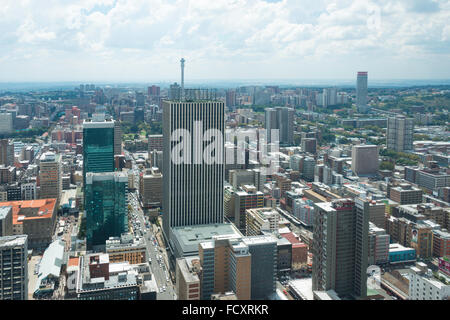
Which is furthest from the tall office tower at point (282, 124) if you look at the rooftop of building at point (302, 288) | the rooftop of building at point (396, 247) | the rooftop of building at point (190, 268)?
the rooftop of building at point (190, 268)

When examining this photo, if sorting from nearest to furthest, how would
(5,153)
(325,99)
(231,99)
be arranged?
1. (5,153)
2. (231,99)
3. (325,99)

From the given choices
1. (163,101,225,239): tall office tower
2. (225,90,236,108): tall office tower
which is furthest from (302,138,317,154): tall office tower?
(225,90,236,108): tall office tower

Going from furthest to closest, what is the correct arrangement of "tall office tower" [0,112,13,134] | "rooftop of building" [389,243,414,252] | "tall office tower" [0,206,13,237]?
"tall office tower" [0,112,13,134] → "rooftop of building" [389,243,414,252] → "tall office tower" [0,206,13,237]

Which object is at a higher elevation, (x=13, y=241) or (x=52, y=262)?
(x=13, y=241)

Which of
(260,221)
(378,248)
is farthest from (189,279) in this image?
(378,248)

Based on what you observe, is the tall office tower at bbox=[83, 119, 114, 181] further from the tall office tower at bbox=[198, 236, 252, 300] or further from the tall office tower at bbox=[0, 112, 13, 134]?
the tall office tower at bbox=[0, 112, 13, 134]

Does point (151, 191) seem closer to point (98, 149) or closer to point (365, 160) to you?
point (98, 149)

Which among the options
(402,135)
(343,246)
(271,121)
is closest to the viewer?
(343,246)
